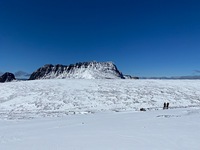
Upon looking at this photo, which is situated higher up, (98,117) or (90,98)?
(90,98)

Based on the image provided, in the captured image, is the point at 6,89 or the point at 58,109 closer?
the point at 58,109

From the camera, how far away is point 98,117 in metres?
15.4

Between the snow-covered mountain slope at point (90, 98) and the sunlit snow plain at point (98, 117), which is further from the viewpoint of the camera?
the snow-covered mountain slope at point (90, 98)

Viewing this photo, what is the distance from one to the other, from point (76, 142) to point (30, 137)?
228 centimetres

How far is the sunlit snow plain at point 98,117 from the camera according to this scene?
800cm

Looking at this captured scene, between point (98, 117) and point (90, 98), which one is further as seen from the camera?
point (90, 98)

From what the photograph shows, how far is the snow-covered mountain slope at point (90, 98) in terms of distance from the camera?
21.8m

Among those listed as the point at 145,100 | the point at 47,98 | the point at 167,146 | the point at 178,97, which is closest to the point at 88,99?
the point at 47,98

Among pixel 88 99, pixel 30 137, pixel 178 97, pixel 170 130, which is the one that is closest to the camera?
pixel 30 137

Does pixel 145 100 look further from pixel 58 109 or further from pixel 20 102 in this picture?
pixel 20 102

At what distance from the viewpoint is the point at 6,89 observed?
29.7 metres

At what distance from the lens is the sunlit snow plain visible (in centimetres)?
800

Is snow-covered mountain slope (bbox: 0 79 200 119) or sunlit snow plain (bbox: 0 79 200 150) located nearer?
sunlit snow plain (bbox: 0 79 200 150)

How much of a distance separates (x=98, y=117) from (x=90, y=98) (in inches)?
398
